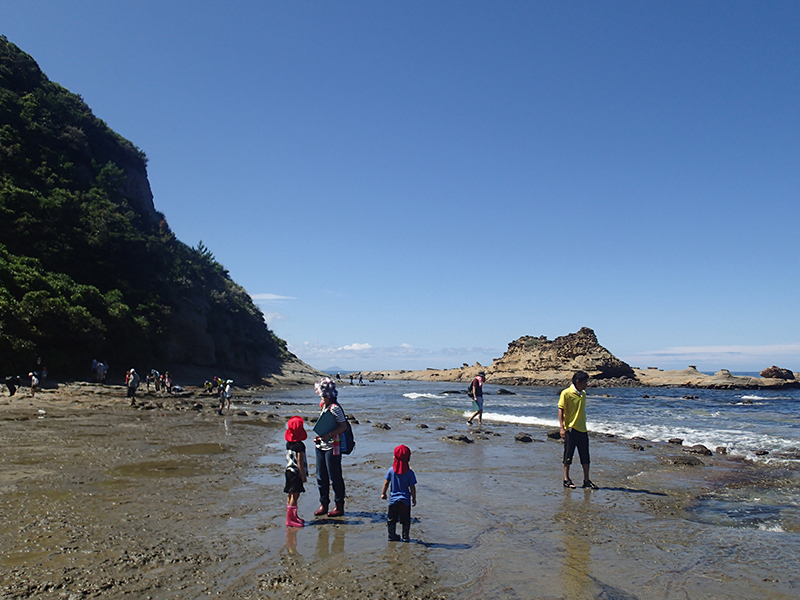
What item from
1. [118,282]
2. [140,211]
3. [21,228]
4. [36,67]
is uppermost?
[36,67]

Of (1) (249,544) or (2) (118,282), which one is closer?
(1) (249,544)

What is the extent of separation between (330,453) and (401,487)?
1314mm

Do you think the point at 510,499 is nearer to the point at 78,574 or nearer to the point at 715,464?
the point at 78,574

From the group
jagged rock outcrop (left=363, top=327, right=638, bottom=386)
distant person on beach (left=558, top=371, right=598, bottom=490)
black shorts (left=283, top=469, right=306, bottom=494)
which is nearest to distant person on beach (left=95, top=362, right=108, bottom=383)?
black shorts (left=283, top=469, right=306, bottom=494)

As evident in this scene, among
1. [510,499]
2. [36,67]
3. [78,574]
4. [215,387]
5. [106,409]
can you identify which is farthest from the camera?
[36,67]

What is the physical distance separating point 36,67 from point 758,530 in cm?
6530

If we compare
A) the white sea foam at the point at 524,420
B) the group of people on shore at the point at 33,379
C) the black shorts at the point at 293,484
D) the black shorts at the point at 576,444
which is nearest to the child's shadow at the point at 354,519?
the black shorts at the point at 293,484

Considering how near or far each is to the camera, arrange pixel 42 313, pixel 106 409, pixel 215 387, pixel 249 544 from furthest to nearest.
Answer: pixel 215 387 < pixel 42 313 < pixel 106 409 < pixel 249 544

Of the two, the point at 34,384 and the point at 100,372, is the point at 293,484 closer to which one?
the point at 34,384

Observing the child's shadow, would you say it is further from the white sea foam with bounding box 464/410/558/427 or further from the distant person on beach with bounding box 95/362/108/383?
the distant person on beach with bounding box 95/362/108/383

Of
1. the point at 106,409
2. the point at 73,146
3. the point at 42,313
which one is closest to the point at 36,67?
the point at 73,146

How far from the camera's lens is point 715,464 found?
11.0 metres

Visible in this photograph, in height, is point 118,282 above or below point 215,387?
above

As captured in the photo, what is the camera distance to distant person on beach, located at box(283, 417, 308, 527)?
580 centimetres
